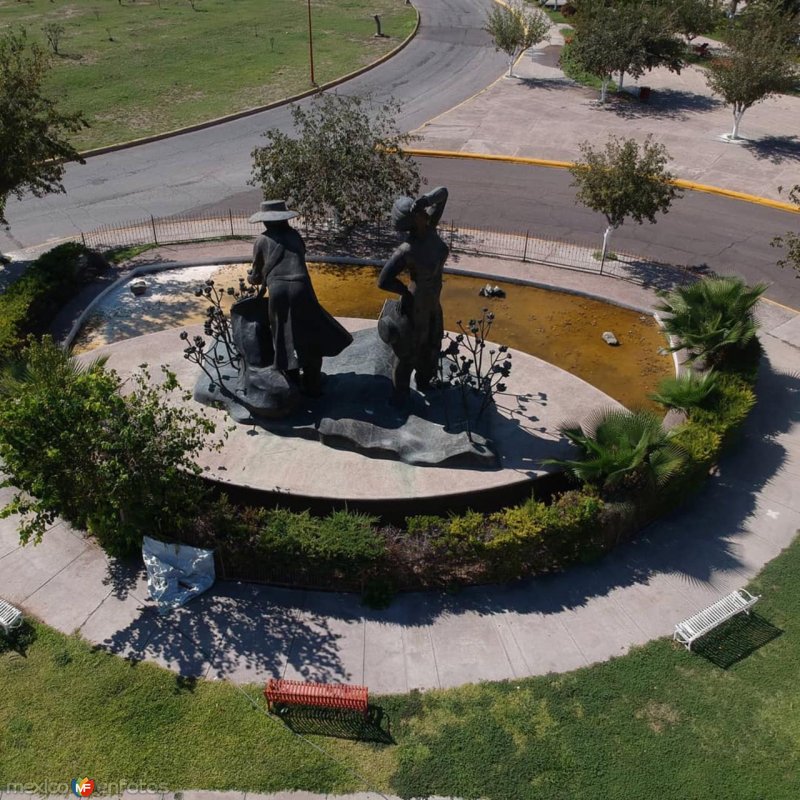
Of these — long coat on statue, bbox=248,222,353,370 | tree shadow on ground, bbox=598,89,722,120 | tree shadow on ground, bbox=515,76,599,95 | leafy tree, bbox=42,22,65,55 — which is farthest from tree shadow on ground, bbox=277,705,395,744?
leafy tree, bbox=42,22,65,55

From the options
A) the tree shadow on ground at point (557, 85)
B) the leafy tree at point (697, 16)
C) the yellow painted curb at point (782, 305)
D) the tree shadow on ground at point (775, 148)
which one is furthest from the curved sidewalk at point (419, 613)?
A: the leafy tree at point (697, 16)

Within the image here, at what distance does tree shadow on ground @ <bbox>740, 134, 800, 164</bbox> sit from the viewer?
34281 mm

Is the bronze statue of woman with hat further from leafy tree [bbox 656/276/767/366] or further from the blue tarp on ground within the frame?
leafy tree [bbox 656/276/767/366]

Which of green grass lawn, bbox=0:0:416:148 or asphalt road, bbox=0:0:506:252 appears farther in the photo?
green grass lawn, bbox=0:0:416:148

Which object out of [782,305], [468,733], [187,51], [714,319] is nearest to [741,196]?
[782,305]

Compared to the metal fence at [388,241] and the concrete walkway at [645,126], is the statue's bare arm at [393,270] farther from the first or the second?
the concrete walkway at [645,126]

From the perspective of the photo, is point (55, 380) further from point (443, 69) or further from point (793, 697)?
point (443, 69)

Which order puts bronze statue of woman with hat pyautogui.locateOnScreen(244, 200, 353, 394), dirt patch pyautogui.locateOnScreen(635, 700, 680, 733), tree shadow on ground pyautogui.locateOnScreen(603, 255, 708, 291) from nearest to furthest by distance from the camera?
→ dirt patch pyautogui.locateOnScreen(635, 700, 680, 733) → bronze statue of woman with hat pyautogui.locateOnScreen(244, 200, 353, 394) → tree shadow on ground pyautogui.locateOnScreen(603, 255, 708, 291)

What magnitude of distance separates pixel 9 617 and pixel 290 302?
725cm

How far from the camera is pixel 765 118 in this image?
3912 centimetres

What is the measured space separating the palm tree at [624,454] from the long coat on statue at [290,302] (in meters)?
4.95

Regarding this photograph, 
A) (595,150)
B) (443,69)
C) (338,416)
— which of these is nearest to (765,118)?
(595,150)

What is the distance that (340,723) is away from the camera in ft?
38.9

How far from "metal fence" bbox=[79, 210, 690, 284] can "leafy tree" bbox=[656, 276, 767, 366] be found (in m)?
5.50
